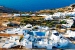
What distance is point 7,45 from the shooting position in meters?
24.4

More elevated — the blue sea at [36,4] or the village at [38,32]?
the blue sea at [36,4]

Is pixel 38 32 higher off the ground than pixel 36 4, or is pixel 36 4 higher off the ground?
pixel 36 4

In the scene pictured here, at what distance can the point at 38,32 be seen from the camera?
2825 centimetres

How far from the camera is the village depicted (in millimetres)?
24562

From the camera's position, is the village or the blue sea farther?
the blue sea

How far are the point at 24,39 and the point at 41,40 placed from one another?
157 centimetres

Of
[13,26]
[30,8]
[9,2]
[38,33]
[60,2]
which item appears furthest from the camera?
[9,2]

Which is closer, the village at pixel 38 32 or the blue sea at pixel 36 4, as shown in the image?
the village at pixel 38 32

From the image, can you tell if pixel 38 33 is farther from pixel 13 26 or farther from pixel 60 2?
pixel 60 2

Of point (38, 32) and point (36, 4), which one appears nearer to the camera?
point (38, 32)

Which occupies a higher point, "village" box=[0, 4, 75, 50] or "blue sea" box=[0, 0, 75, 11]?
"blue sea" box=[0, 0, 75, 11]

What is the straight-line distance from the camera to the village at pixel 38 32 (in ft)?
80.6

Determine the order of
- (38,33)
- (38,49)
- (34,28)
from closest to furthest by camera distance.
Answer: (38,49), (38,33), (34,28)

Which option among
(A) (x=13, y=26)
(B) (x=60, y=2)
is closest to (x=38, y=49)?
(A) (x=13, y=26)
